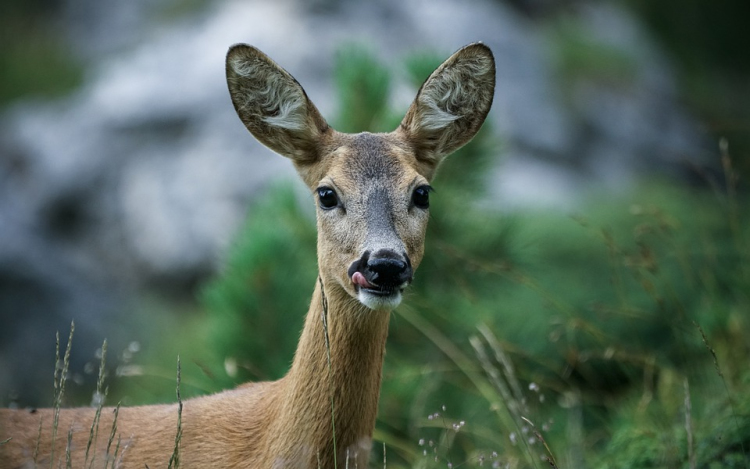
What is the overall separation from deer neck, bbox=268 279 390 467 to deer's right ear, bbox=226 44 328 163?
73 centimetres

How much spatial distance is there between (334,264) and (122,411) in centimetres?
119

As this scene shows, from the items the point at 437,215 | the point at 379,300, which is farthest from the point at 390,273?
the point at 437,215

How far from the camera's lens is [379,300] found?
3.48 m

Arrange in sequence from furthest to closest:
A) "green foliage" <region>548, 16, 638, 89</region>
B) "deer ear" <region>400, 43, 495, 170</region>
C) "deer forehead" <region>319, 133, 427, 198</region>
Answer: "green foliage" <region>548, 16, 638, 89</region>
"deer ear" <region>400, 43, 495, 170</region>
"deer forehead" <region>319, 133, 427, 198</region>

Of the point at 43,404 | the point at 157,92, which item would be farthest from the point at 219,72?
the point at 43,404

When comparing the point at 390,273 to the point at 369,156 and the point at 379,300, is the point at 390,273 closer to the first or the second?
the point at 379,300

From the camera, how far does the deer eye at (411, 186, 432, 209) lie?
12.9ft

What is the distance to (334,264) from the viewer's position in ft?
12.5

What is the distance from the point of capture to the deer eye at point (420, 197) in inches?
155

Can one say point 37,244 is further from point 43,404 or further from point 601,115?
point 601,115

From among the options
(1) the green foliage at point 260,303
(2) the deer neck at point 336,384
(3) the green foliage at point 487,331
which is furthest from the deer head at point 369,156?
(1) the green foliage at point 260,303

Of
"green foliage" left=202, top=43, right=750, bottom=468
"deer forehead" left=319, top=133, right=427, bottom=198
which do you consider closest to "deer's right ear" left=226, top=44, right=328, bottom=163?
"deer forehead" left=319, top=133, right=427, bottom=198

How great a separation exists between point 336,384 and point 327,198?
79 centimetres

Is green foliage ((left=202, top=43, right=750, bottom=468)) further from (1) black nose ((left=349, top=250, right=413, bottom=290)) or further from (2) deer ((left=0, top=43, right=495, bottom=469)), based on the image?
(1) black nose ((left=349, top=250, right=413, bottom=290))
